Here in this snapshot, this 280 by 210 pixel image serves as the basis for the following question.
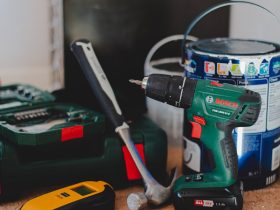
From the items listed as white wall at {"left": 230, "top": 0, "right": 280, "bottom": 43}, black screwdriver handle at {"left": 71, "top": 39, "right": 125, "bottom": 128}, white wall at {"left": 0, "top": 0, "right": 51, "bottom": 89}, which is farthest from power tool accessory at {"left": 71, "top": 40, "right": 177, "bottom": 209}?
white wall at {"left": 0, "top": 0, "right": 51, "bottom": 89}

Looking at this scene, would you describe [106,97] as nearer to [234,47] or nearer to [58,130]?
[58,130]

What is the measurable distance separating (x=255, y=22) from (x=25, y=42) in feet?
2.06

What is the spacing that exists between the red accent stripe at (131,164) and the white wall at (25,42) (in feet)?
1.82

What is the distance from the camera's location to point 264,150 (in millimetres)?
733

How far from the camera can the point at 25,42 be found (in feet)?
4.23

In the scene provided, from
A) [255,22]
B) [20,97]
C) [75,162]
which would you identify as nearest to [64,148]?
[75,162]

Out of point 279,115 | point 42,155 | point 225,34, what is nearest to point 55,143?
point 42,155

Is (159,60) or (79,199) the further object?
(159,60)

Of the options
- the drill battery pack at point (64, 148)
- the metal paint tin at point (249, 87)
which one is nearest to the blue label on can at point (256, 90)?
the metal paint tin at point (249, 87)

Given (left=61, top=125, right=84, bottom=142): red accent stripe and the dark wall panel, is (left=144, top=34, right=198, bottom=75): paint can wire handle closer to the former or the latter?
the dark wall panel

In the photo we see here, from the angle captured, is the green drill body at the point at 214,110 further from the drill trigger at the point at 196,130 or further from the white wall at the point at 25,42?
the white wall at the point at 25,42

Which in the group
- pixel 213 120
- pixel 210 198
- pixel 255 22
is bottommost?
pixel 210 198

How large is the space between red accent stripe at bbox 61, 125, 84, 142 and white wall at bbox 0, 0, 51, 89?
546mm

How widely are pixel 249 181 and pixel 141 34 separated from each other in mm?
393
